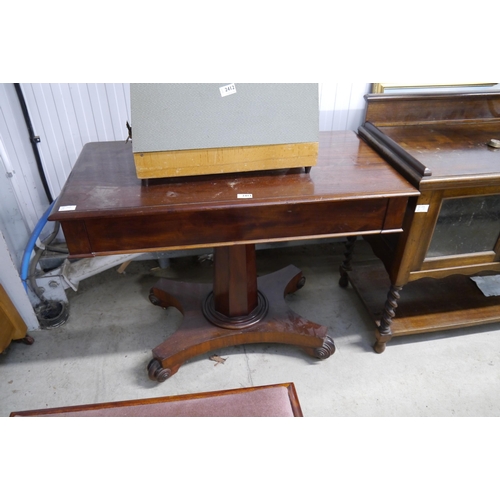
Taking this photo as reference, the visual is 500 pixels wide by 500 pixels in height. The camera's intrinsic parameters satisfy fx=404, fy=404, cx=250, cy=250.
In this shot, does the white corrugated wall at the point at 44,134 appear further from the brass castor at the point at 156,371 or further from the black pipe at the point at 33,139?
the brass castor at the point at 156,371

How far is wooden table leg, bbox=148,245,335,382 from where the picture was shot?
5.21 feet

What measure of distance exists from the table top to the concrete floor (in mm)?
680

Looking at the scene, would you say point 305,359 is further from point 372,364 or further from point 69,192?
point 69,192

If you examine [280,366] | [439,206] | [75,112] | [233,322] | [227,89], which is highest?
[227,89]

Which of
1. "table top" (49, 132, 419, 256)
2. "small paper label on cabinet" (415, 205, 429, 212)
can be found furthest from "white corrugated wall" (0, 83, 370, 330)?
"small paper label on cabinet" (415, 205, 429, 212)

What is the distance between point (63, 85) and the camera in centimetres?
173

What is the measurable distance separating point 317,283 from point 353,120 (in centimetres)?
87

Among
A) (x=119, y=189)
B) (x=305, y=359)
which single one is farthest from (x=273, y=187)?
(x=305, y=359)

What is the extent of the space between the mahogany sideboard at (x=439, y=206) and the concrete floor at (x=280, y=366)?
107mm

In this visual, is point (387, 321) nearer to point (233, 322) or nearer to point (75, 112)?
point (233, 322)

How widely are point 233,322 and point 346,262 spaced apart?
2.32 feet

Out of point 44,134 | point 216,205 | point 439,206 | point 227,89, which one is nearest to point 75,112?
point 44,134

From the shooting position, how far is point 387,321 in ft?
5.49

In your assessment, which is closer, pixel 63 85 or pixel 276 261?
pixel 63 85
